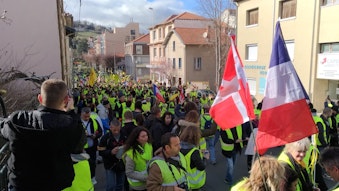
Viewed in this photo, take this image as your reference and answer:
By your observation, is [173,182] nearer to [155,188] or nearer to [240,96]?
[155,188]

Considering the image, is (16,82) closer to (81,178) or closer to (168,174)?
(81,178)

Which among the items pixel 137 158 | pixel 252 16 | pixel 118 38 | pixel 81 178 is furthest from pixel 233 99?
pixel 118 38

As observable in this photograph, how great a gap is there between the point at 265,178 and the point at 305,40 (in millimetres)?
18596

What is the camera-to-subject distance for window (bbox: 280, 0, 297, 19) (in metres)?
19.5

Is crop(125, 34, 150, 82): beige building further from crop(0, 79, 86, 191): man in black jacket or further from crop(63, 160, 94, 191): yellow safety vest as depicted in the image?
crop(0, 79, 86, 191): man in black jacket

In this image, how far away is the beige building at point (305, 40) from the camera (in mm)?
17094

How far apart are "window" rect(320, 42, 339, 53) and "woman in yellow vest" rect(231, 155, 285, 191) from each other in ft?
56.4

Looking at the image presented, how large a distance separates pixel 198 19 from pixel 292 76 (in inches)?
1778

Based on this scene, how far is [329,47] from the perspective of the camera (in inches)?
684

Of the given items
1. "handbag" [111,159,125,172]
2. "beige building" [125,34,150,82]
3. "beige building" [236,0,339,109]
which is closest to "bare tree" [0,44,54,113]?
"handbag" [111,159,125,172]

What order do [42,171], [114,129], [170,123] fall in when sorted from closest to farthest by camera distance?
[42,171], [114,129], [170,123]

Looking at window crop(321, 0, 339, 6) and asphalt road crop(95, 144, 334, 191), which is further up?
window crop(321, 0, 339, 6)

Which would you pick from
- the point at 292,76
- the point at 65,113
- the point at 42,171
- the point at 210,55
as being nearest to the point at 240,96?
the point at 292,76

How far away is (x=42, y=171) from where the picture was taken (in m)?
2.29
